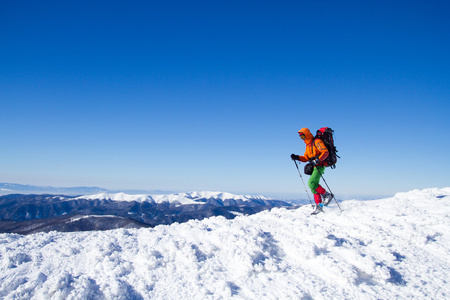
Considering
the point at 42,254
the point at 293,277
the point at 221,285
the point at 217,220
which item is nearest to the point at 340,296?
the point at 293,277

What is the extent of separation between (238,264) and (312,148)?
6524 mm

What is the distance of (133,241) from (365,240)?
5713mm

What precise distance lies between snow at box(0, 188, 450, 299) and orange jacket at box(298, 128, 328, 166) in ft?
10.5

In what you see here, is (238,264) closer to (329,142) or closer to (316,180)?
(316,180)

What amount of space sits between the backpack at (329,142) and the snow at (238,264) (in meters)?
3.31

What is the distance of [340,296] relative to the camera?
3.87 meters

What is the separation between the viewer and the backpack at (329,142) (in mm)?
9742

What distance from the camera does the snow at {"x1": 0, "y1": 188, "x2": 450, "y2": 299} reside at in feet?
13.4

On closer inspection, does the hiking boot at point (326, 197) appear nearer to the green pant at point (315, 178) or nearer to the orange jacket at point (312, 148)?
the green pant at point (315, 178)

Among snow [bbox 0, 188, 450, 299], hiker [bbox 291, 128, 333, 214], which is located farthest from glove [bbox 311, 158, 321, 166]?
snow [bbox 0, 188, 450, 299]

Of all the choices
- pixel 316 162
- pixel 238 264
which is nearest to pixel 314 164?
pixel 316 162

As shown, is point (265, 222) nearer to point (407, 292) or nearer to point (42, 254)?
point (407, 292)

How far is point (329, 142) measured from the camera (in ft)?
32.1

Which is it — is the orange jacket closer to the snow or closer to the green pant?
the green pant
